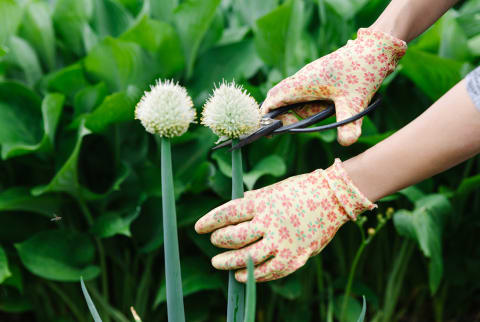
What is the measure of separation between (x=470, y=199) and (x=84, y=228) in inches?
52.2

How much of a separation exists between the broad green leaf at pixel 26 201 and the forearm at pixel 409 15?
1.08 m

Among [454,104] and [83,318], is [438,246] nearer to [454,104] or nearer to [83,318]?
[454,104]

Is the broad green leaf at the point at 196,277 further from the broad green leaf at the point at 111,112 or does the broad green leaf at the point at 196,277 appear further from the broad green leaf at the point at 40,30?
the broad green leaf at the point at 40,30

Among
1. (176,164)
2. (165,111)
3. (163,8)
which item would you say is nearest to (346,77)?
(165,111)

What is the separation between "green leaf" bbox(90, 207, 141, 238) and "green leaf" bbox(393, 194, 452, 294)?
2.47 feet

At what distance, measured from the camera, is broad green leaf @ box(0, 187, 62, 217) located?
1489 mm

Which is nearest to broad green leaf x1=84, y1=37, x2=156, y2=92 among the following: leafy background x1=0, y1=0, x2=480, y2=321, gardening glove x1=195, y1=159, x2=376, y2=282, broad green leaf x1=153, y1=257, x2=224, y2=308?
leafy background x1=0, y1=0, x2=480, y2=321

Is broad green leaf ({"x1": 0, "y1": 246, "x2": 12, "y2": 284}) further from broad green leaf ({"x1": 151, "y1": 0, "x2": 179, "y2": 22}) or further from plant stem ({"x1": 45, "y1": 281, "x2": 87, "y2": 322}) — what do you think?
broad green leaf ({"x1": 151, "y1": 0, "x2": 179, "y2": 22})

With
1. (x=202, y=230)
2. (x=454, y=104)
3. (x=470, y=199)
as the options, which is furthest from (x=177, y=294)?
(x=470, y=199)

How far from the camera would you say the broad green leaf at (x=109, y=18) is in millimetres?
1712

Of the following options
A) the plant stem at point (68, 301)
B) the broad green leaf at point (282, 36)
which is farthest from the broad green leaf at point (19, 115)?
the broad green leaf at point (282, 36)

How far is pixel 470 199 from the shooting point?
5.73 ft

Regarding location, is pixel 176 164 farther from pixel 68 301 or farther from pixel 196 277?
pixel 68 301

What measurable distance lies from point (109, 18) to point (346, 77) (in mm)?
1057
